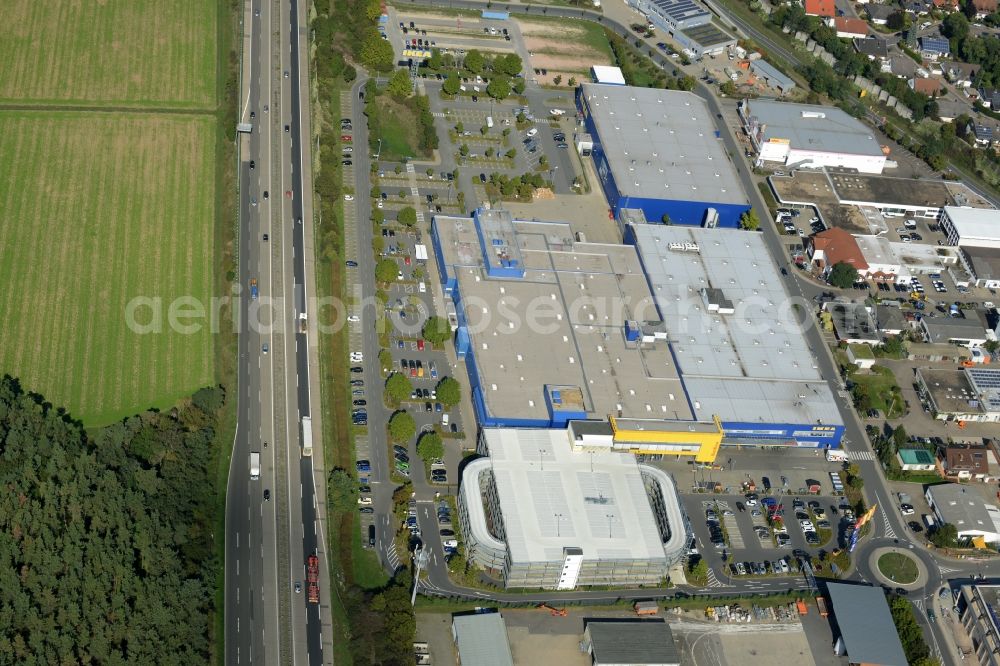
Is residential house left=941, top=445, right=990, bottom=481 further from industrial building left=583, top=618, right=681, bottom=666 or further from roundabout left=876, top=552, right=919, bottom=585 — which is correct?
industrial building left=583, top=618, right=681, bottom=666

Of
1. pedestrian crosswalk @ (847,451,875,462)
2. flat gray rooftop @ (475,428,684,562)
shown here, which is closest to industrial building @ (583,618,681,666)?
flat gray rooftop @ (475,428,684,562)

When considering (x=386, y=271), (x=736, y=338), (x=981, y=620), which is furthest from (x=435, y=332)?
(x=981, y=620)

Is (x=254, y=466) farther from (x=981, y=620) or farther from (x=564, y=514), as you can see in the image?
(x=981, y=620)

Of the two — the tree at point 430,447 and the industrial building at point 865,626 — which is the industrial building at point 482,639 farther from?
the industrial building at point 865,626

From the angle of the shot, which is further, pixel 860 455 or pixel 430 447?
pixel 860 455

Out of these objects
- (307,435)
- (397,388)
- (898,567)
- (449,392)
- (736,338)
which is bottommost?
(307,435)

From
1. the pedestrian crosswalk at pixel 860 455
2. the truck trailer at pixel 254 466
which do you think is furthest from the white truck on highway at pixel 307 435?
the pedestrian crosswalk at pixel 860 455

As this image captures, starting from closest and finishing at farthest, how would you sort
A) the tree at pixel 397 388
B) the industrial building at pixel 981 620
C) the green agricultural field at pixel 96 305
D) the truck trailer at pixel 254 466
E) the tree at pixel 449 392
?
1. the industrial building at pixel 981 620
2. the truck trailer at pixel 254 466
3. the tree at pixel 397 388
4. the tree at pixel 449 392
5. the green agricultural field at pixel 96 305

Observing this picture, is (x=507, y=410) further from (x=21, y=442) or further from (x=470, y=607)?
(x=21, y=442)
